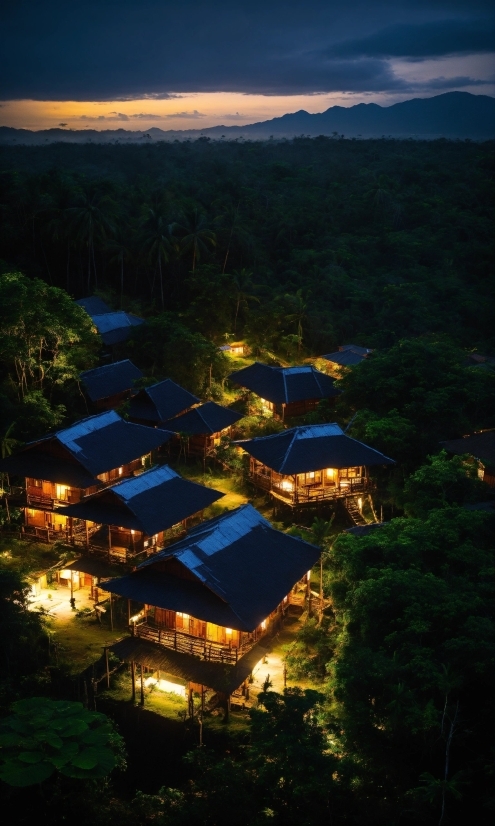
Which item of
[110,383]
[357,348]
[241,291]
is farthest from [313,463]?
[241,291]

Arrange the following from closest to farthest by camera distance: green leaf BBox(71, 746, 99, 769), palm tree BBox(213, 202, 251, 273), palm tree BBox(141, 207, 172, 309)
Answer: green leaf BBox(71, 746, 99, 769)
palm tree BBox(141, 207, 172, 309)
palm tree BBox(213, 202, 251, 273)

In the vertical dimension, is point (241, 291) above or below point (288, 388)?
above

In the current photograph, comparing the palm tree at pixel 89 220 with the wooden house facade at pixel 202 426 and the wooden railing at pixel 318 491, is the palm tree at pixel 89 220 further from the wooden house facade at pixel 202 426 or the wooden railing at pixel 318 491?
the wooden railing at pixel 318 491

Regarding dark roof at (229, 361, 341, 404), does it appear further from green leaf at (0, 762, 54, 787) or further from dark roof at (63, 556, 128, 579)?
green leaf at (0, 762, 54, 787)

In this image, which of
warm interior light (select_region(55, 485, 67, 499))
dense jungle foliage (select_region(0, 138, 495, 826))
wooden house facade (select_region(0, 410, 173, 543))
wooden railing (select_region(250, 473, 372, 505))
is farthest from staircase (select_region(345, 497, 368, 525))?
warm interior light (select_region(55, 485, 67, 499))

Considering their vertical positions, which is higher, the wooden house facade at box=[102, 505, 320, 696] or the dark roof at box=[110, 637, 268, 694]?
the wooden house facade at box=[102, 505, 320, 696]

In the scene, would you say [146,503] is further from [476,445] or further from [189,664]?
[476,445]
